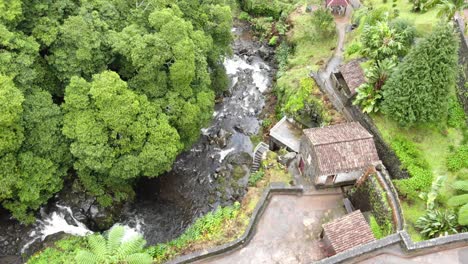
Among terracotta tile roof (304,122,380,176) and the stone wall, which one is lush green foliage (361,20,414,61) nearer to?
the stone wall

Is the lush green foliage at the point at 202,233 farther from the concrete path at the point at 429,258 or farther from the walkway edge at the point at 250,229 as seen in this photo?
the concrete path at the point at 429,258

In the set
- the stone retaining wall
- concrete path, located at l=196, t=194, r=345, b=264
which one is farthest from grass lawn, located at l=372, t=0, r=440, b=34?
the stone retaining wall

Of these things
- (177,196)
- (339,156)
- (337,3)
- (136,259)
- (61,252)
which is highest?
(337,3)

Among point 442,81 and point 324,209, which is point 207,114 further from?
point 442,81

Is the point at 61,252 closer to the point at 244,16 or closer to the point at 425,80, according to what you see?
the point at 425,80

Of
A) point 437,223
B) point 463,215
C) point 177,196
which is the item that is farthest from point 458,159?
point 177,196

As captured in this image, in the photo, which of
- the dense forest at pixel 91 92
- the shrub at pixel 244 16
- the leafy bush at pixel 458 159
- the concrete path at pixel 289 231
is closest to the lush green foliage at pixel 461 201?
A: the leafy bush at pixel 458 159

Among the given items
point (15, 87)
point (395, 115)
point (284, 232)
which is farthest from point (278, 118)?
point (15, 87)
